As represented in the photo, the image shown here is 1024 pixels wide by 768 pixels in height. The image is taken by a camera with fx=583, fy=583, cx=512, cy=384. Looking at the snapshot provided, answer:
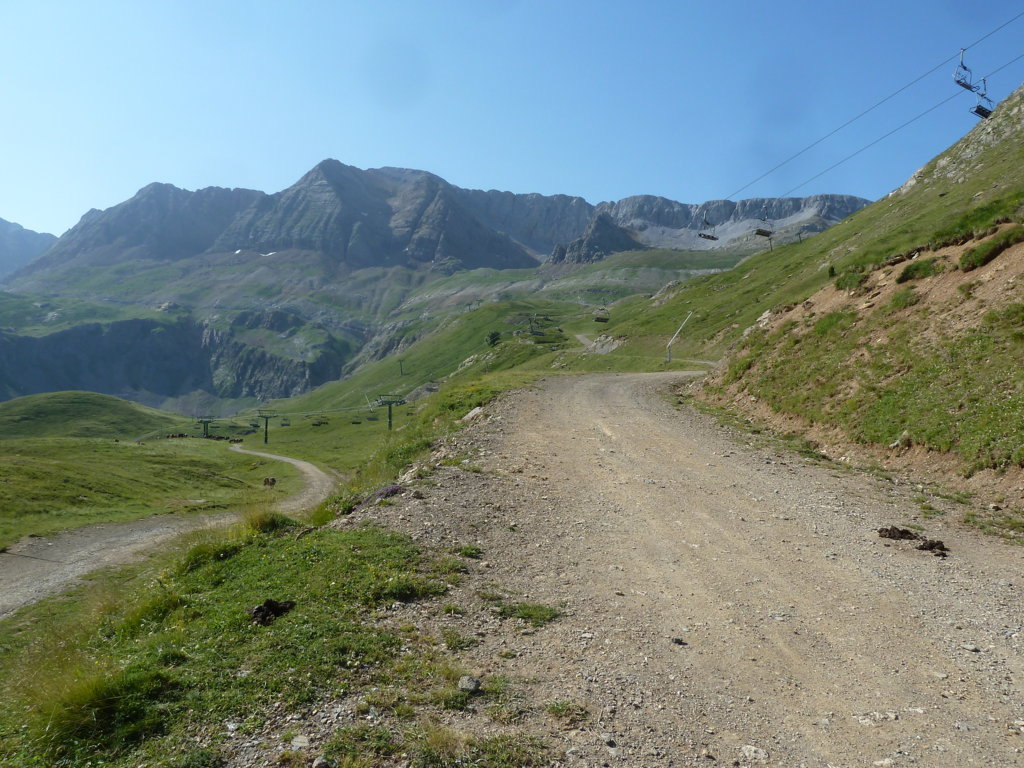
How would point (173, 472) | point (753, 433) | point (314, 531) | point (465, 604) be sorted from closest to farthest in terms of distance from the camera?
1. point (465, 604)
2. point (314, 531)
3. point (753, 433)
4. point (173, 472)

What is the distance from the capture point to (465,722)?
730 cm

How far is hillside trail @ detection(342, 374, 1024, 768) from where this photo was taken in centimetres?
705

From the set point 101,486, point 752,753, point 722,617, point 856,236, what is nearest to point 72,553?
point 101,486

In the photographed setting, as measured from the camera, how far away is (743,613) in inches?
403

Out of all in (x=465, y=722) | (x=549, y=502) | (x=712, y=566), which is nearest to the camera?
(x=465, y=722)

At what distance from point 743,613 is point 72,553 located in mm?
40096

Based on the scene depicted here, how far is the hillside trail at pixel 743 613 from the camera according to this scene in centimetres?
705

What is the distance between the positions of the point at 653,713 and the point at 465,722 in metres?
2.41

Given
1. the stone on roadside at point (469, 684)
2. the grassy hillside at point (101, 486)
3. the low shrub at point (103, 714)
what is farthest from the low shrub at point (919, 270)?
the low shrub at point (103, 714)

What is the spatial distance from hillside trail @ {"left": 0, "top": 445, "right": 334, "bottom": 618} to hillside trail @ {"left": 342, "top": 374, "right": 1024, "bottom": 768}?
12.8 meters

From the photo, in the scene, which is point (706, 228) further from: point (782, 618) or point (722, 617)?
point (722, 617)

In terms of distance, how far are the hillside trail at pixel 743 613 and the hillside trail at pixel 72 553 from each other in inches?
504

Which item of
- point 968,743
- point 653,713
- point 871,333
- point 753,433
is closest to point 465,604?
point 653,713

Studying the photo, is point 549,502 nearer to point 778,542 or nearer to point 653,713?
point 778,542
